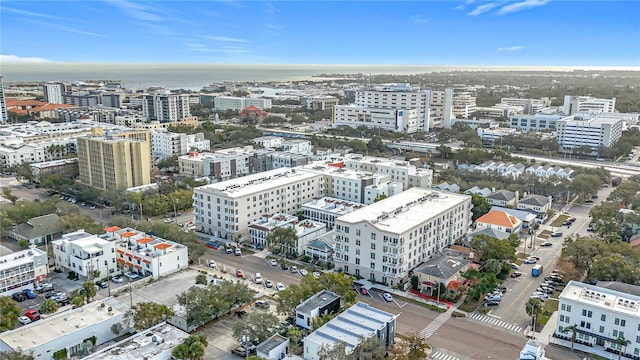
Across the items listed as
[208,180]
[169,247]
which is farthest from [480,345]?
[208,180]

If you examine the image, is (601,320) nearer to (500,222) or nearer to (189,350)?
(500,222)

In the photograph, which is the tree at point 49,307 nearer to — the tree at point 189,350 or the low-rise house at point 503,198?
the tree at point 189,350

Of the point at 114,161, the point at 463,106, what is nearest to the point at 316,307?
the point at 114,161

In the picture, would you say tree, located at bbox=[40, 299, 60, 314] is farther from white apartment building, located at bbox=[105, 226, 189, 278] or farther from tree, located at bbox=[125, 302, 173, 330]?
white apartment building, located at bbox=[105, 226, 189, 278]

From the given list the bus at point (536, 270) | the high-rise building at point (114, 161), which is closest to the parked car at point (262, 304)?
the bus at point (536, 270)

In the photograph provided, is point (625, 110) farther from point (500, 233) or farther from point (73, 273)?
point (73, 273)
